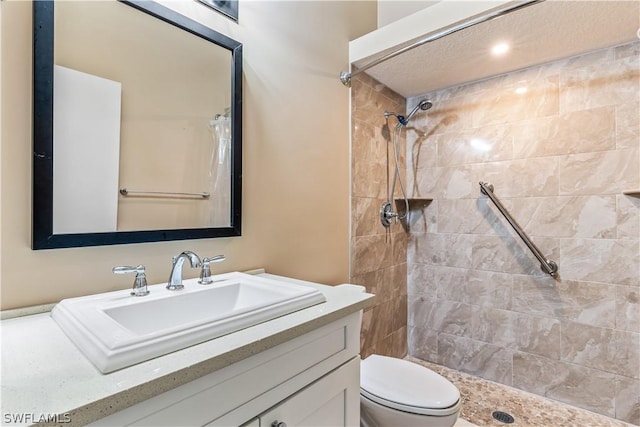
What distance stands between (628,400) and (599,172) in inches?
48.5

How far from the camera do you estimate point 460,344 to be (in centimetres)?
226

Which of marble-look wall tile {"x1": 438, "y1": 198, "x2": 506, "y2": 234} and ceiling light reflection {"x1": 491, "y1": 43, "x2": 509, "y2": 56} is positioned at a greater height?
ceiling light reflection {"x1": 491, "y1": 43, "x2": 509, "y2": 56}

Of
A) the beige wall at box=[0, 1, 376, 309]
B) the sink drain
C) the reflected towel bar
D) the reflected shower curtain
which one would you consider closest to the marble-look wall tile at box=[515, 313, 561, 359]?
the sink drain

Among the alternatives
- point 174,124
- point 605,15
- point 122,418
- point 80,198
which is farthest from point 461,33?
point 122,418

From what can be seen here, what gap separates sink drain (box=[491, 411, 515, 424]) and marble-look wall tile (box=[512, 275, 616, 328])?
61 cm

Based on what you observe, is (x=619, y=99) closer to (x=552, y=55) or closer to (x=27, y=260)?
(x=552, y=55)

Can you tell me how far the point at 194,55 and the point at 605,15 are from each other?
1817 millimetres

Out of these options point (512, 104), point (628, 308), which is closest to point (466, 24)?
point (512, 104)

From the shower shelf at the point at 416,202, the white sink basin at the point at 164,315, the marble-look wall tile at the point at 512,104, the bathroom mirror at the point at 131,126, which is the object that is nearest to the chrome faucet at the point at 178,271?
the white sink basin at the point at 164,315

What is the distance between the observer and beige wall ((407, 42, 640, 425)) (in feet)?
5.66

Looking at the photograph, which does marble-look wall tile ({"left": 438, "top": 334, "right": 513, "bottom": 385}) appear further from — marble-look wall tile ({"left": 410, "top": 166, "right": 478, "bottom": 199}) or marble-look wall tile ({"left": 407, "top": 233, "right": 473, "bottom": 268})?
marble-look wall tile ({"left": 410, "top": 166, "right": 478, "bottom": 199})

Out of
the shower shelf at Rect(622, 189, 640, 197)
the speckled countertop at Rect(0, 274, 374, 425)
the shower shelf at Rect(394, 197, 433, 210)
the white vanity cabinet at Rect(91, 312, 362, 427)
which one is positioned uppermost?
the shower shelf at Rect(622, 189, 640, 197)

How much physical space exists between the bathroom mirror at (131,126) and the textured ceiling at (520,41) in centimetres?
111

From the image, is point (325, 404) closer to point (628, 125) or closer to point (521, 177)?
point (521, 177)
